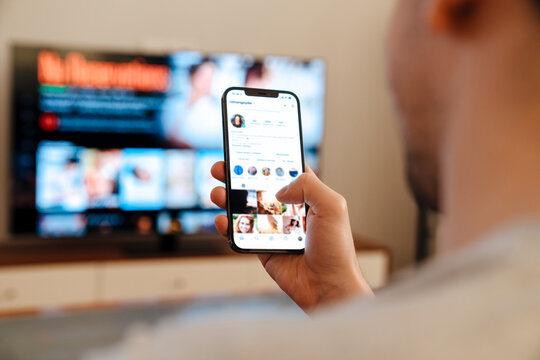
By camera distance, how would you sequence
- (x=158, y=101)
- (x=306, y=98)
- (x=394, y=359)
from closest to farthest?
(x=394, y=359)
(x=158, y=101)
(x=306, y=98)

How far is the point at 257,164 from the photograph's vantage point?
957 millimetres

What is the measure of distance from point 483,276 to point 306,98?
7.92 feet

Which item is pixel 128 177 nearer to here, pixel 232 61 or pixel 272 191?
pixel 232 61

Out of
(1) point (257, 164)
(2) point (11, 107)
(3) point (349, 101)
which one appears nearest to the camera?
(1) point (257, 164)

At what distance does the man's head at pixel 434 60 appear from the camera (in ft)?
1.04

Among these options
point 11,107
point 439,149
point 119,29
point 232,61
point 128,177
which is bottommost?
point 128,177

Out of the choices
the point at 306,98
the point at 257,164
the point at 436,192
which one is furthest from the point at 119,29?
the point at 436,192

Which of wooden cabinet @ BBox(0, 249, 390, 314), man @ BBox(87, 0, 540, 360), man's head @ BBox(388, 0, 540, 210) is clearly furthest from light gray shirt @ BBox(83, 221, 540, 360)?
wooden cabinet @ BBox(0, 249, 390, 314)

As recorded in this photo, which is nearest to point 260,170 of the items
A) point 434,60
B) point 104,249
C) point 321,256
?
point 321,256

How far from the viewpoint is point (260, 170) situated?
96 centimetres

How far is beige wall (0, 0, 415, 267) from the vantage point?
8.23ft

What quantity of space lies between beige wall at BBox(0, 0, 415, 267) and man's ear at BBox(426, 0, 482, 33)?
7.80ft

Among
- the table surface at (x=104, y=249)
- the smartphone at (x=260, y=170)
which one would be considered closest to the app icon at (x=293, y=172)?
the smartphone at (x=260, y=170)

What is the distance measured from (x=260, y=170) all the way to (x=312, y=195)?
0.45 feet
